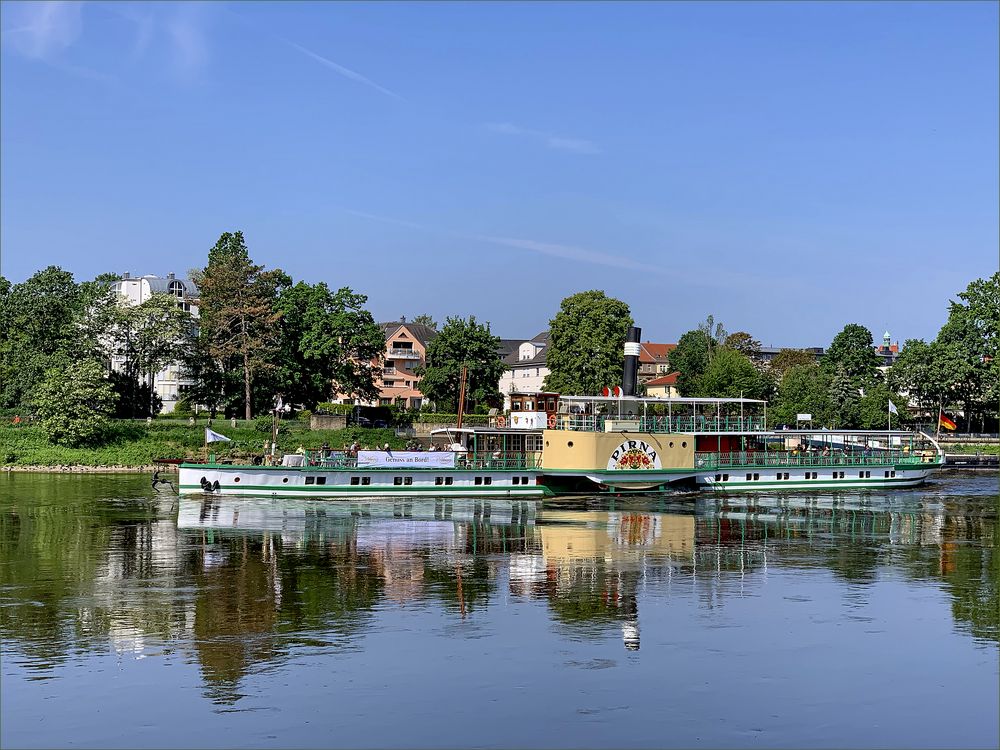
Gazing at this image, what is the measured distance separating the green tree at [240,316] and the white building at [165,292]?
25.0 metres

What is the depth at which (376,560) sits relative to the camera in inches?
1631

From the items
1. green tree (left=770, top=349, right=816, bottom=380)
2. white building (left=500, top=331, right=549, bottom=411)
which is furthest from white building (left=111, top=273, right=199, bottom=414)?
green tree (left=770, top=349, right=816, bottom=380)

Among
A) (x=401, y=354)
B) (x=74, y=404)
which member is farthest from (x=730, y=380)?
(x=74, y=404)

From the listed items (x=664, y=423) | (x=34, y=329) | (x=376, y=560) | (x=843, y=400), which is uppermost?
(x=34, y=329)

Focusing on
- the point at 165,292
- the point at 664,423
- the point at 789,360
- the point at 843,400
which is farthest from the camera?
the point at 789,360

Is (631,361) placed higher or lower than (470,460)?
higher

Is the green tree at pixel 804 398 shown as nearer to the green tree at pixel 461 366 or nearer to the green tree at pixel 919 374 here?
the green tree at pixel 919 374

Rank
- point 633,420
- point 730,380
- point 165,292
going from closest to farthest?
point 633,420 → point 730,380 → point 165,292

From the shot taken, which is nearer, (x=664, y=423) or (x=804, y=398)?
(x=664, y=423)

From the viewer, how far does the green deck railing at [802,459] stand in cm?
6875

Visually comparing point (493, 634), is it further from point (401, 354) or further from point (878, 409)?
point (401, 354)

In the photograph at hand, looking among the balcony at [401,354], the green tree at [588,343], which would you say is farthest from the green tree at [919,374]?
the balcony at [401,354]

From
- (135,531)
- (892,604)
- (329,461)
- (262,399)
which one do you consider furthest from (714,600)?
(262,399)

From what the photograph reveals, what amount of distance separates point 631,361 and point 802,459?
44.9ft
